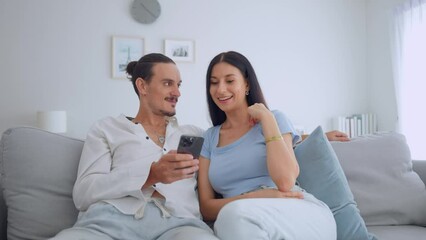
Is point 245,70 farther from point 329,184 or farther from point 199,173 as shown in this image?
point 329,184

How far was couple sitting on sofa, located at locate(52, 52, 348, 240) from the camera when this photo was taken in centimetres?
116

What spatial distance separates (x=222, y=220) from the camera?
1.11 metres

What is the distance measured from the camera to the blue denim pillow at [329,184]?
1407 mm

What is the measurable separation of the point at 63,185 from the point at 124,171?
11.3 inches

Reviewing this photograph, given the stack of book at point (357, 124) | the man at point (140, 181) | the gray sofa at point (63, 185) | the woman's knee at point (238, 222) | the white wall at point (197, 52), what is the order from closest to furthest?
1. the woman's knee at point (238, 222)
2. the man at point (140, 181)
3. the gray sofa at point (63, 185)
4. the white wall at point (197, 52)
5. the stack of book at point (357, 124)

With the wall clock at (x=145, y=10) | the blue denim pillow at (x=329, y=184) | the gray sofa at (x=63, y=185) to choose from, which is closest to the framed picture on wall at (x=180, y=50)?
the wall clock at (x=145, y=10)

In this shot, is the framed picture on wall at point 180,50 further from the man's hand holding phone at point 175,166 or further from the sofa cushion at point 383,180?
the man's hand holding phone at point 175,166

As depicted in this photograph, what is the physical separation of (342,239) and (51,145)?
1.19 metres

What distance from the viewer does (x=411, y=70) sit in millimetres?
3395

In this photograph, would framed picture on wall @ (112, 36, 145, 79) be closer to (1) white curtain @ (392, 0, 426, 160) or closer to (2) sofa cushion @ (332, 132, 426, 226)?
(2) sofa cushion @ (332, 132, 426, 226)

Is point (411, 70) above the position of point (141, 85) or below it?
above

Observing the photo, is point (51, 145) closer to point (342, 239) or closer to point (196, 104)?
point (342, 239)

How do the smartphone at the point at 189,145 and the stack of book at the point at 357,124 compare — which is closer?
the smartphone at the point at 189,145

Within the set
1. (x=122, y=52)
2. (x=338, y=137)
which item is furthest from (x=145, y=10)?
(x=338, y=137)
